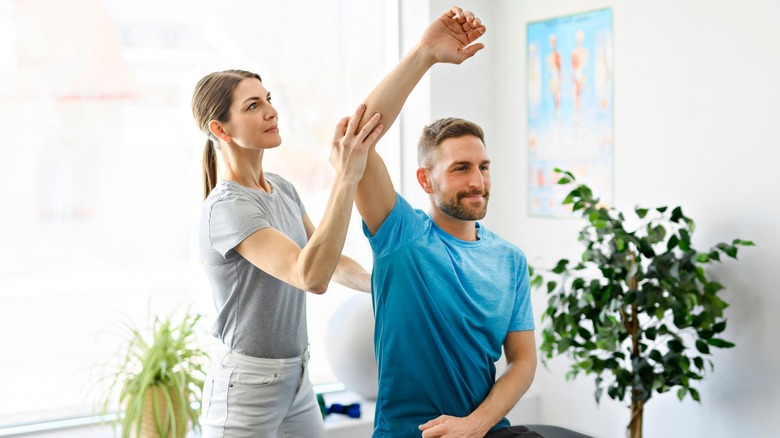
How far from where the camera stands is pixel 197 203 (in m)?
3.60

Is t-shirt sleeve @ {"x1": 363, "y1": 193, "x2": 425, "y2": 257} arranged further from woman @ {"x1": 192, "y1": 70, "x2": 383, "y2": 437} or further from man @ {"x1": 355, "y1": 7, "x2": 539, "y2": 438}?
woman @ {"x1": 192, "y1": 70, "x2": 383, "y2": 437}

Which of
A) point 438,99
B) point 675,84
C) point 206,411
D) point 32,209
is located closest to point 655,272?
point 675,84

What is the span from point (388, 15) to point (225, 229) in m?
2.41

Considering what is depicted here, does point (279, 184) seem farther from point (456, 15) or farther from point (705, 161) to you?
point (705, 161)

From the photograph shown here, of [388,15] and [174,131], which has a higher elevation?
[388,15]

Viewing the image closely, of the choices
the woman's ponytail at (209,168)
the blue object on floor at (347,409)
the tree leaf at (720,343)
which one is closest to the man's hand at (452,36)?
the woman's ponytail at (209,168)

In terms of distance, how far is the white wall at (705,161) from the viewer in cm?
282

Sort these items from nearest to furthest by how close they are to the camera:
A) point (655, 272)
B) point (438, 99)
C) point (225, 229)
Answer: point (225, 229) → point (655, 272) → point (438, 99)

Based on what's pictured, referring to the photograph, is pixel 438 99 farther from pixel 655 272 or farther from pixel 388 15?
pixel 655 272

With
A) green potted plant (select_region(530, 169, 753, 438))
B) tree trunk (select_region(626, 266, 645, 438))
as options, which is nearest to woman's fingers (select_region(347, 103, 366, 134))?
green potted plant (select_region(530, 169, 753, 438))

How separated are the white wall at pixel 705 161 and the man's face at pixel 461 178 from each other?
4.44 ft

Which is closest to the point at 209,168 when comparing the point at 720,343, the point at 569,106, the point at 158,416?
the point at 158,416

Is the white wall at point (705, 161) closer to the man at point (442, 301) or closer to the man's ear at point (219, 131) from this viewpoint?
the man at point (442, 301)

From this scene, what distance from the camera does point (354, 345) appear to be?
10.9ft
